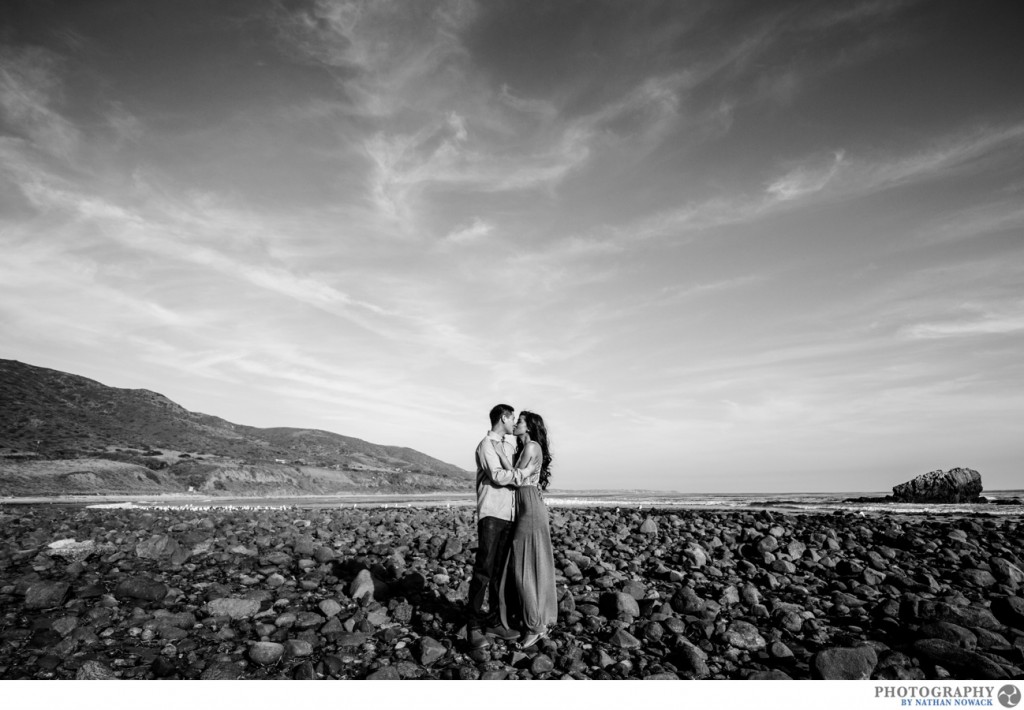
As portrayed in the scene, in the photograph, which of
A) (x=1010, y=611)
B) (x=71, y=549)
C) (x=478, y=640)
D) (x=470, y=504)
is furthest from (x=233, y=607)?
(x=470, y=504)

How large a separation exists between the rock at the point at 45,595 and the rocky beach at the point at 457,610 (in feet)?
0.11

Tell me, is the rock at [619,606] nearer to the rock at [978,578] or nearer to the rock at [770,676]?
the rock at [770,676]

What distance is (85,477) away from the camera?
49.5 metres

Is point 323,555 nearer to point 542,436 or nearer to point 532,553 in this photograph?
point 532,553

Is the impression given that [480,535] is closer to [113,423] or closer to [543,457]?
[543,457]

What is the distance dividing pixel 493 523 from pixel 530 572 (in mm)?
793

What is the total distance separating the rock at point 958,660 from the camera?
555 cm

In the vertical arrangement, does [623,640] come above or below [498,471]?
below

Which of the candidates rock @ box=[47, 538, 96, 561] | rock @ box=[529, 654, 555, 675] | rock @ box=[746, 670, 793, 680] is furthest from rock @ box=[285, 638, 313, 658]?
rock @ box=[47, 538, 96, 561]

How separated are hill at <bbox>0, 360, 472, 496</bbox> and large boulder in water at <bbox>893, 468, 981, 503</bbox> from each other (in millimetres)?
62837

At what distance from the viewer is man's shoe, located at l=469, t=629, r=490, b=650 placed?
6.47 metres

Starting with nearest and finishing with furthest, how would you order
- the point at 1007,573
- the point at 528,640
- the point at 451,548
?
the point at 528,640, the point at 1007,573, the point at 451,548

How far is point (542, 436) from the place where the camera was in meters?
6.79

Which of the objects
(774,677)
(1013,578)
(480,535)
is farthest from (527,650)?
(1013,578)
